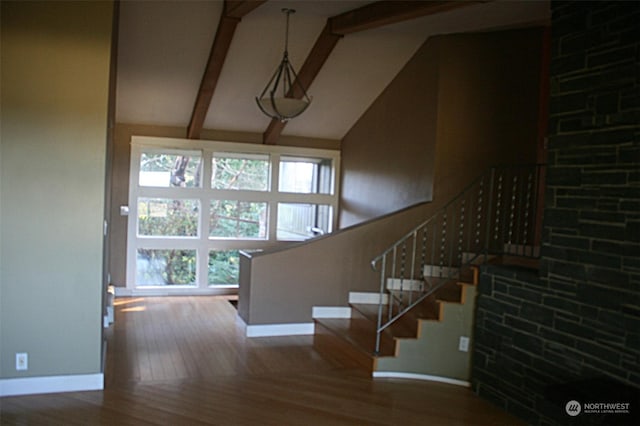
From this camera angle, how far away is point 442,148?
557 cm

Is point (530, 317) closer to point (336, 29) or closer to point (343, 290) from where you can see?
point (343, 290)

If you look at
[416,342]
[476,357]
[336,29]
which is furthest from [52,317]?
[336,29]

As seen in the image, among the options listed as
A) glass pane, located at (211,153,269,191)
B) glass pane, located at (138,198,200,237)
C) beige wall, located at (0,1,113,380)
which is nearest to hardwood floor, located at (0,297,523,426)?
beige wall, located at (0,1,113,380)

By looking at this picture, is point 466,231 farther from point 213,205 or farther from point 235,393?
point 213,205

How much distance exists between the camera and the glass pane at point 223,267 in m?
7.65

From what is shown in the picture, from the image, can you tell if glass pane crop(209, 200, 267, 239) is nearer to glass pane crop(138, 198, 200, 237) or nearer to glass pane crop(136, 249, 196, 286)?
glass pane crop(138, 198, 200, 237)

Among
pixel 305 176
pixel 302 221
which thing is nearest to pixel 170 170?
pixel 305 176

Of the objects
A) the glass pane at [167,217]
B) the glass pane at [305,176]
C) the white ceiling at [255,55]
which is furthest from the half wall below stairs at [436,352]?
the glass pane at [167,217]

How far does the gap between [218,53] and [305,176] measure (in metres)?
3.05

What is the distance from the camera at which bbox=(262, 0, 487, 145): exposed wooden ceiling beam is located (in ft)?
14.1

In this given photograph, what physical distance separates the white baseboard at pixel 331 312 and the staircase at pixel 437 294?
1cm

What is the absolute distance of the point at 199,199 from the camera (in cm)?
749

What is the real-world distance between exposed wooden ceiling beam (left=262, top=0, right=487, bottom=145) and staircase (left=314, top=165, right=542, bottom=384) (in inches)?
63.1

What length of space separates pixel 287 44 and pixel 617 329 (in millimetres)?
4143
